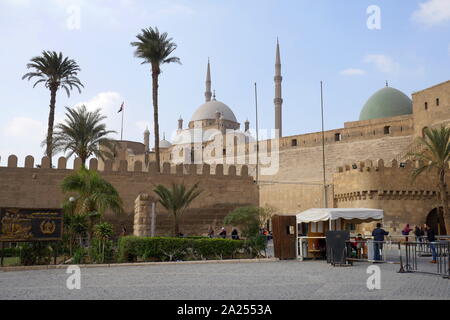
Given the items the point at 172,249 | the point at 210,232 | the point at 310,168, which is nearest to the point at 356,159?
the point at 310,168

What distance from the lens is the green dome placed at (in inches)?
1506

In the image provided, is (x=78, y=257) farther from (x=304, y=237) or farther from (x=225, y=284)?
(x=304, y=237)

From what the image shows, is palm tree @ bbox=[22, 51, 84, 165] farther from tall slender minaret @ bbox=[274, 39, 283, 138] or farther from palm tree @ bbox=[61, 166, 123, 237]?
tall slender minaret @ bbox=[274, 39, 283, 138]

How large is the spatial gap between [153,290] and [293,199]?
26798 millimetres

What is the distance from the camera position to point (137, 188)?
2248 centimetres

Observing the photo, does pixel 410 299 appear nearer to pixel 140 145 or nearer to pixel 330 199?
A: pixel 330 199

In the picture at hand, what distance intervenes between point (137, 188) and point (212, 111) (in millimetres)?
37661

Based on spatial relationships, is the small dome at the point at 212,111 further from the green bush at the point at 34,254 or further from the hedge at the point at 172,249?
the green bush at the point at 34,254

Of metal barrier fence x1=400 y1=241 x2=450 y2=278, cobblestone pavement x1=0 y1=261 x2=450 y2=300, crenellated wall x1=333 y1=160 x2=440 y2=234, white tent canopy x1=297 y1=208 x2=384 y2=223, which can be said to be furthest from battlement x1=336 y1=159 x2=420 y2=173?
cobblestone pavement x1=0 y1=261 x2=450 y2=300

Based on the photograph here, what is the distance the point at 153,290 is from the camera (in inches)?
299

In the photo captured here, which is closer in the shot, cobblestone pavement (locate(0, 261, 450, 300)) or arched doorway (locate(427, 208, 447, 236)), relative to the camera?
cobblestone pavement (locate(0, 261, 450, 300))

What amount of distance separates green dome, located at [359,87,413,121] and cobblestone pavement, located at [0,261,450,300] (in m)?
29.2

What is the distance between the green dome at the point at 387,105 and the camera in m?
38.2

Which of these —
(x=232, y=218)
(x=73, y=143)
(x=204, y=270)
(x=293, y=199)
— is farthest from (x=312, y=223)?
(x=293, y=199)
